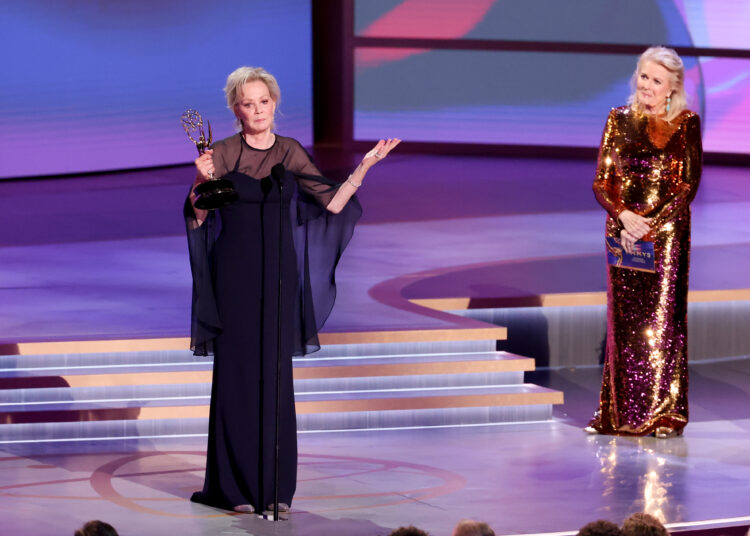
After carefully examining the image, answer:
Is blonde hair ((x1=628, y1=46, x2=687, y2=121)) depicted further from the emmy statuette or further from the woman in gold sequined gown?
the emmy statuette

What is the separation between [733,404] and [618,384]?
1146 millimetres

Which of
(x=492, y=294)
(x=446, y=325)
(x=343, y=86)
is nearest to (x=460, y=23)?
(x=343, y=86)

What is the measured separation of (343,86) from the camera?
49.1ft

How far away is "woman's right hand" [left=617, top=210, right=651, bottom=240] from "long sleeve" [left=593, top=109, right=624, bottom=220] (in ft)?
0.20

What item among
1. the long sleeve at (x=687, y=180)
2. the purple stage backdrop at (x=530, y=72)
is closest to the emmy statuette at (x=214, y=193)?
the long sleeve at (x=687, y=180)

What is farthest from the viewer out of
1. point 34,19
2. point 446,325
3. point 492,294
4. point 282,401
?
point 34,19

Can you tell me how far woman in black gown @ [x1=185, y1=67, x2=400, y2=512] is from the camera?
4656mm

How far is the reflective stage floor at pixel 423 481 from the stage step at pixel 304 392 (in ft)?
0.35

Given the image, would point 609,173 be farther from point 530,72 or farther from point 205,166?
point 530,72

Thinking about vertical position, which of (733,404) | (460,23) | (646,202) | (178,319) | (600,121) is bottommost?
(733,404)

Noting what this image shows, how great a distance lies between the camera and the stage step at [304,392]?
600cm

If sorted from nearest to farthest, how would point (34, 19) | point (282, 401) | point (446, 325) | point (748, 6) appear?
point (282, 401), point (446, 325), point (34, 19), point (748, 6)

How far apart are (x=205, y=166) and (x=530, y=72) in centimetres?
1070

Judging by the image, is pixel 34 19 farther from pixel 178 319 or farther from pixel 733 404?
pixel 733 404
